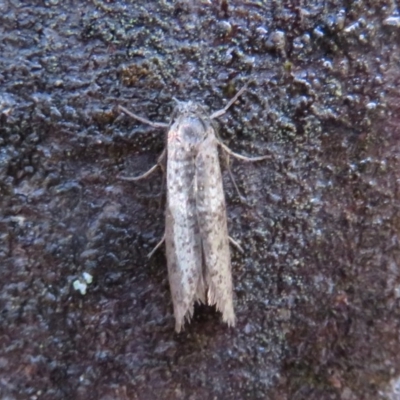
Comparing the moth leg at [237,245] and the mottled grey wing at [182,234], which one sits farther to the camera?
the moth leg at [237,245]

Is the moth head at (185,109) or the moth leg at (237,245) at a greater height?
the moth head at (185,109)

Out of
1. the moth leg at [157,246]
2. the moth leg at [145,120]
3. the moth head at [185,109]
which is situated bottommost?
the moth leg at [157,246]

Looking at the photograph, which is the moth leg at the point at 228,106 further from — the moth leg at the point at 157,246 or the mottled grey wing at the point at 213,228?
the moth leg at the point at 157,246

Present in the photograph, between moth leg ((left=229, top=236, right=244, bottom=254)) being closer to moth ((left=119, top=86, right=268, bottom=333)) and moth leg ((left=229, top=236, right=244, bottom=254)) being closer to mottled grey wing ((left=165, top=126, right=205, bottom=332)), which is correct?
moth ((left=119, top=86, right=268, bottom=333))

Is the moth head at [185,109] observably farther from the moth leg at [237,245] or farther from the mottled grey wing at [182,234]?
the moth leg at [237,245]

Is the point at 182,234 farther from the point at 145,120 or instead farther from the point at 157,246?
the point at 145,120

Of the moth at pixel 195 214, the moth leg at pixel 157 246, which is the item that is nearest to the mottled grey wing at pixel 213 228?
the moth at pixel 195 214

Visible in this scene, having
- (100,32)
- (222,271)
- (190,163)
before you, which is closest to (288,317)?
(222,271)
